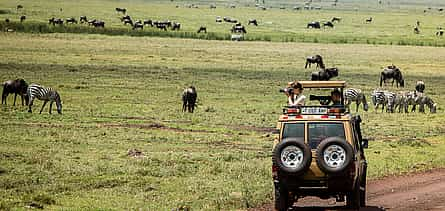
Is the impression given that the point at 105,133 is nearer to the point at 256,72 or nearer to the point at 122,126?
the point at 122,126

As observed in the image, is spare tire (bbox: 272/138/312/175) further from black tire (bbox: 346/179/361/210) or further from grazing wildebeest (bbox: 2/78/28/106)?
grazing wildebeest (bbox: 2/78/28/106)

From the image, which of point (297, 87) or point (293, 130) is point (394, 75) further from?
point (293, 130)

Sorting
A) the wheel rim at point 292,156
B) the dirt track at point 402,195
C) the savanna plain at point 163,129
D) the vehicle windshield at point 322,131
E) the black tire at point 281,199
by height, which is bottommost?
the savanna plain at point 163,129

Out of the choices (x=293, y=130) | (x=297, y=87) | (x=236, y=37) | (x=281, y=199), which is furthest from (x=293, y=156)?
(x=236, y=37)

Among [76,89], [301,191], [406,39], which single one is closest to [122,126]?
[76,89]

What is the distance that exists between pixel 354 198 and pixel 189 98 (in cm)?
1882

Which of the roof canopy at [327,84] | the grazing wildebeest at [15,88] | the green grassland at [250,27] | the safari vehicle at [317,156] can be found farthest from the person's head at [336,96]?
the green grassland at [250,27]

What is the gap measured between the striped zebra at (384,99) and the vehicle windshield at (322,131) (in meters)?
21.8

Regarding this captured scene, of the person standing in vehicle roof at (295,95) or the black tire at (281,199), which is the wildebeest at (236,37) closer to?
the person standing in vehicle roof at (295,95)

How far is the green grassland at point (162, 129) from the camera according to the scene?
1662 cm

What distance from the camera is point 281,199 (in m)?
13.7

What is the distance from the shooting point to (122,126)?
89.8 feet

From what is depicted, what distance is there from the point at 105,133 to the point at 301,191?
42.5ft

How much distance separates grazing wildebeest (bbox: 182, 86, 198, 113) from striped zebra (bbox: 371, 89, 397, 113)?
25.3 ft
